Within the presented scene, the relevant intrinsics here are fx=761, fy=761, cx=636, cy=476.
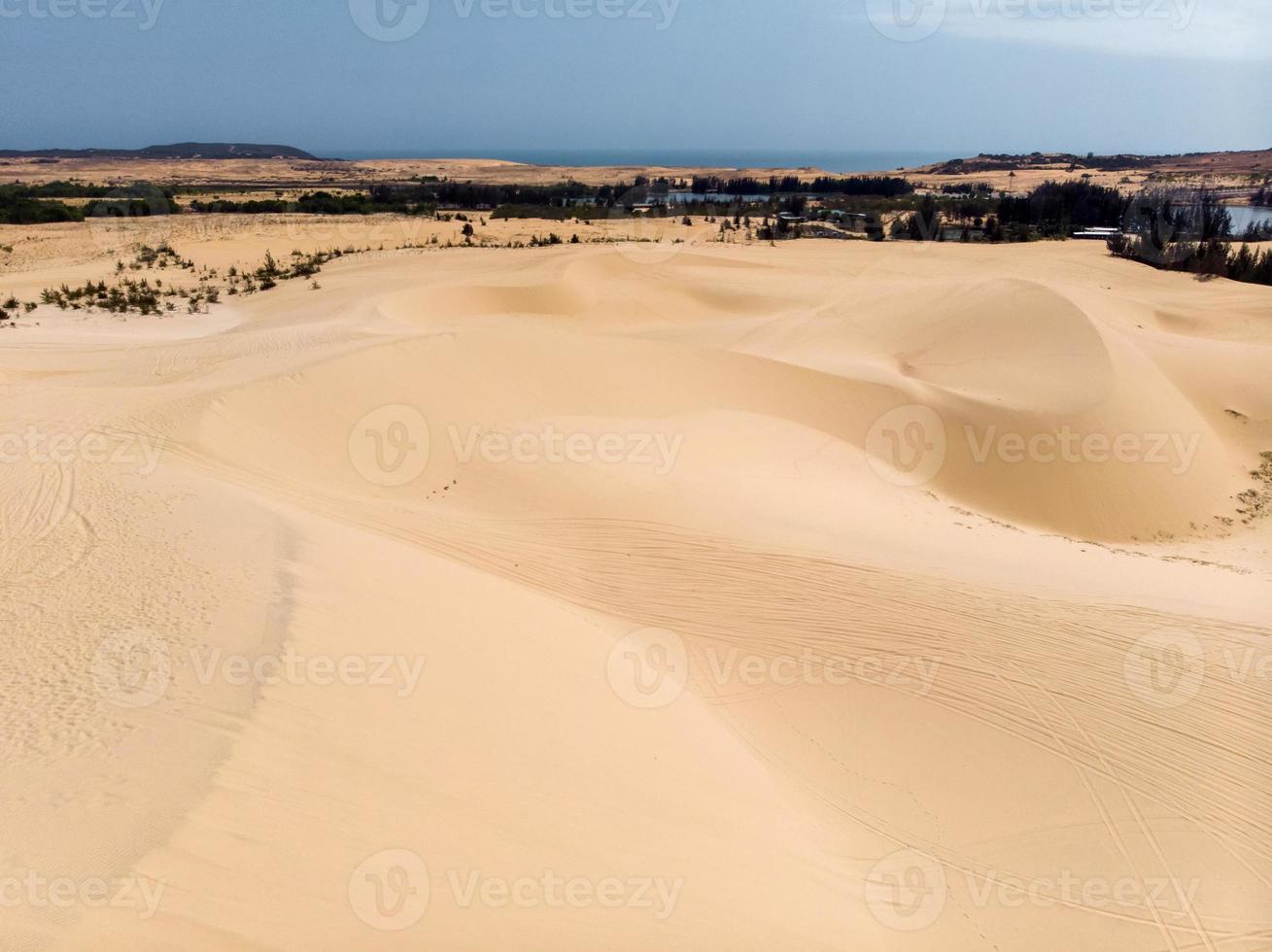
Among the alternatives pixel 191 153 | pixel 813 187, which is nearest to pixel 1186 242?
pixel 813 187

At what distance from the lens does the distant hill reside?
8900 cm

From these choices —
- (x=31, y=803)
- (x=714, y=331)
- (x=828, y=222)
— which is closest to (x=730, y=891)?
(x=31, y=803)

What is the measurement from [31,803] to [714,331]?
62.2ft

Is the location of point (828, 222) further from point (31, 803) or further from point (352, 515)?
point (31, 803)

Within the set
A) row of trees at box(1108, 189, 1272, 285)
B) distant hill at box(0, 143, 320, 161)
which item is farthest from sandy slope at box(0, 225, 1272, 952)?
distant hill at box(0, 143, 320, 161)

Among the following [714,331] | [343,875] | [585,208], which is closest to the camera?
[343,875]

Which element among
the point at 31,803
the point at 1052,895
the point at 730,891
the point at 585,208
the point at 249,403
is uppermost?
the point at 585,208

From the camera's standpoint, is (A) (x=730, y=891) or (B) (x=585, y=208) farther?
(B) (x=585, y=208)

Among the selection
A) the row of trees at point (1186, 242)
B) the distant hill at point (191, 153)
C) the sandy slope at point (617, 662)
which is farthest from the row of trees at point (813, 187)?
the distant hill at point (191, 153)

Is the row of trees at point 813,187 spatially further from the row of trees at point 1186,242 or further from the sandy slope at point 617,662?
the sandy slope at point 617,662

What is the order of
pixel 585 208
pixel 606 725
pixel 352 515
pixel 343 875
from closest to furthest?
pixel 343 875
pixel 606 725
pixel 352 515
pixel 585 208

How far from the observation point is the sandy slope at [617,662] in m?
3.84

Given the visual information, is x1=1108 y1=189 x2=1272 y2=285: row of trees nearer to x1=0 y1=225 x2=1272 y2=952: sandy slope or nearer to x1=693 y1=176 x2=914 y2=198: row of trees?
x1=0 y1=225 x2=1272 y2=952: sandy slope

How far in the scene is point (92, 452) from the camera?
857cm
